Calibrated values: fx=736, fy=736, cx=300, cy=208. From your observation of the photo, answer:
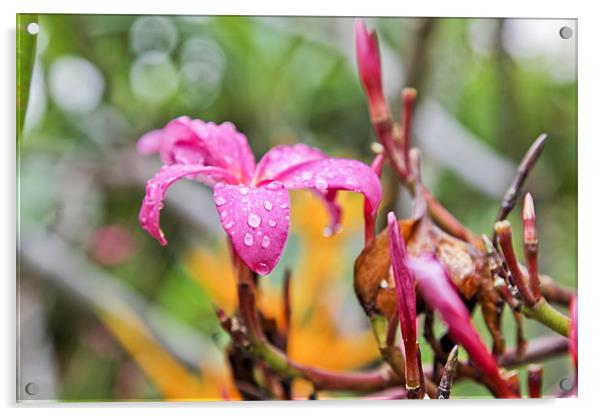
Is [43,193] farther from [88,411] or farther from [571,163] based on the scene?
[571,163]

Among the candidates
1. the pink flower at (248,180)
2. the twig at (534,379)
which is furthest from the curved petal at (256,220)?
the twig at (534,379)

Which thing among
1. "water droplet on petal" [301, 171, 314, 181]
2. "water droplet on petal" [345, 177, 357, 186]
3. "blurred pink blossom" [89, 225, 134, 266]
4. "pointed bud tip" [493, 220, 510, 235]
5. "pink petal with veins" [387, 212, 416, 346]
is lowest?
"blurred pink blossom" [89, 225, 134, 266]

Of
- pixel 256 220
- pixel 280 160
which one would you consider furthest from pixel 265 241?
pixel 280 160

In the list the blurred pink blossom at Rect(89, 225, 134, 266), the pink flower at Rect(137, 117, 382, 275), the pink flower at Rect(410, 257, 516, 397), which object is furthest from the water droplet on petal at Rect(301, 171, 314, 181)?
the blurred pink blossom at Rect(89, 225, 134, 266)

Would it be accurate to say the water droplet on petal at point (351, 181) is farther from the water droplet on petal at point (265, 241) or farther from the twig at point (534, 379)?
the twig at point (534, 379)

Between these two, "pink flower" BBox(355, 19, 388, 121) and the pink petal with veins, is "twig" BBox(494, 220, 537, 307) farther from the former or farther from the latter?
"pink flower" BBox(355, 19, 388, 121)
